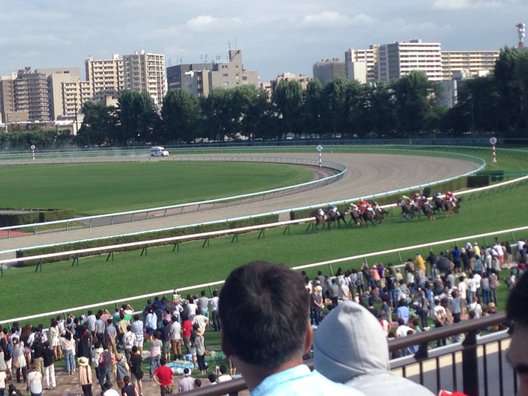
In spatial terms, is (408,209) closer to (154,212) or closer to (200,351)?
(154,212)

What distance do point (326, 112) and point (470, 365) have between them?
238 ft

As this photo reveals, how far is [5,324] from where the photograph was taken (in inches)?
634

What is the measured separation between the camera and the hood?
2568 millimetres

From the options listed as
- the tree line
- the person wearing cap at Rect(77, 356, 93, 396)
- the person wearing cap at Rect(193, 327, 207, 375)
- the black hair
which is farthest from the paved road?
the black hair

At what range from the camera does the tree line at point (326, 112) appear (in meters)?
60.6

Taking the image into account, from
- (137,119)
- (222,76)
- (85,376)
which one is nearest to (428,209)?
(85,376)

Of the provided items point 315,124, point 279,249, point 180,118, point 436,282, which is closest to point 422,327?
point 436,282

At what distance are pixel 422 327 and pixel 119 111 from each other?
265 feet

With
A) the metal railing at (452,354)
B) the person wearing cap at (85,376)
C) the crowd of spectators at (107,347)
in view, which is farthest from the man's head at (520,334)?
the person wearing cap at (85,376)

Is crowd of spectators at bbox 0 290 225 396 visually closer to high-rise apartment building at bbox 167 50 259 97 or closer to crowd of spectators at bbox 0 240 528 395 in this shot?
crowd of spectators at bbox 0 240 528 395

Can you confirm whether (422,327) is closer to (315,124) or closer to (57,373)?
(57,373)

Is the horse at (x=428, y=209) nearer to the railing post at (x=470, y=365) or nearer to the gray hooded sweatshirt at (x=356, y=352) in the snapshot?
the railing post at (x=470, y=365)

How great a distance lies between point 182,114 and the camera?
86.4m

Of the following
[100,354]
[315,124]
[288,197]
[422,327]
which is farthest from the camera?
[315,124]
